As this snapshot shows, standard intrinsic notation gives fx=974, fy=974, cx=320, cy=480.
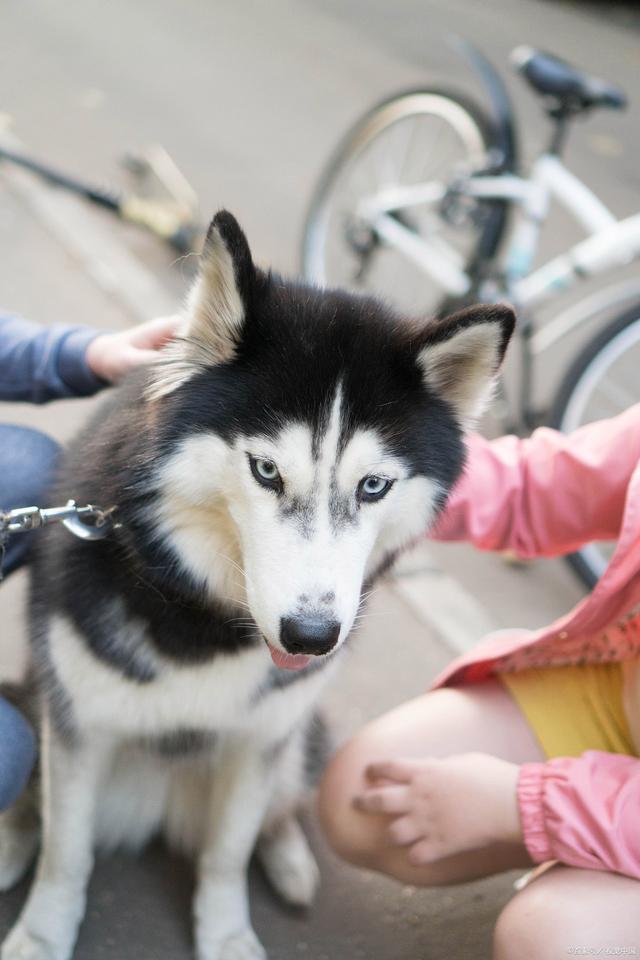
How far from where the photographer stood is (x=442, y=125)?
4.01 meters

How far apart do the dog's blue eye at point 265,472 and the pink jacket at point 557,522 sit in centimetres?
39

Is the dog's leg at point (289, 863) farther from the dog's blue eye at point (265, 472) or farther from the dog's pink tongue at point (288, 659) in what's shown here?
the dog's blue eye at point (265, 472)

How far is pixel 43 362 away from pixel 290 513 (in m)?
0.77

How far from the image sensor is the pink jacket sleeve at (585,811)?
144 centimetres

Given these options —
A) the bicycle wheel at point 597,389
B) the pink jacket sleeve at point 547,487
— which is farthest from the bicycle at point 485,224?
the pink jacket sleeve at point 547,487

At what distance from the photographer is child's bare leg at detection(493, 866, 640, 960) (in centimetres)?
139

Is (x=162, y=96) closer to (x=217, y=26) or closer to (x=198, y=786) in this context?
(x=217, y=26)

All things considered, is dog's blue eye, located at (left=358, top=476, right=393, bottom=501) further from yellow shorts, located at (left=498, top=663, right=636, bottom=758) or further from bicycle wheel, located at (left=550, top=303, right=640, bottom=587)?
bicycle wheel, located at (left=550, top=303, right=640, bottom=587)

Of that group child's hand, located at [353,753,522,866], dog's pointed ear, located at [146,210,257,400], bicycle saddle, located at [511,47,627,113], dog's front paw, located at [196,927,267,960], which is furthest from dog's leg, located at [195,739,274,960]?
bicycle saddle, located at [511,47,627,113]

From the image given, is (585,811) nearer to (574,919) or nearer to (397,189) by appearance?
(574,919)

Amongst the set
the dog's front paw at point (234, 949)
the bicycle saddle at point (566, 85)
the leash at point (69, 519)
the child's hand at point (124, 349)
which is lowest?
the dog's front paw at point (234, 949)

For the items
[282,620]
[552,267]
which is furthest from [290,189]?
[282,620]

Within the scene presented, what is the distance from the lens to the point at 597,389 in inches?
118

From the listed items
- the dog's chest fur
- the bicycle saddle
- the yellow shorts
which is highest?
the bicycle saddle
